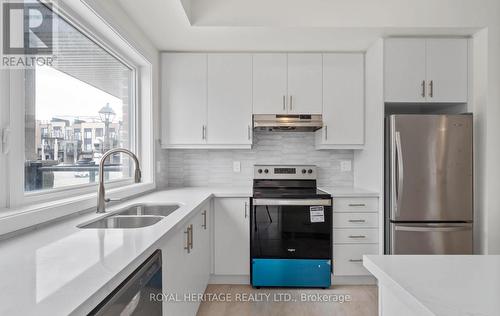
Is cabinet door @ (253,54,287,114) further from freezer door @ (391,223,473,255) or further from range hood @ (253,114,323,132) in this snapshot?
freezer door @ (391,223,473,255)

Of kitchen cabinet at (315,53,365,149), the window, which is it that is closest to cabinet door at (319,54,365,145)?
kitchen cabinet at (315,53,365,149)

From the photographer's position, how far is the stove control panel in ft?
10.2

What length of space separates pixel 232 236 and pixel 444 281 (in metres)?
2.02

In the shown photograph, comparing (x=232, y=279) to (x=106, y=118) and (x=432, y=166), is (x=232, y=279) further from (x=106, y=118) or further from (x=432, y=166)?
(x=432, y=166)

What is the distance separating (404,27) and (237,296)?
2.65 m

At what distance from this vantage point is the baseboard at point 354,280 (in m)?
2.64

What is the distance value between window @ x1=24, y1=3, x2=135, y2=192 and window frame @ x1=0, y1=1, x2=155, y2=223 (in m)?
0.04

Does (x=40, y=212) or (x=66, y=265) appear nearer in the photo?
(x=66, y=265)

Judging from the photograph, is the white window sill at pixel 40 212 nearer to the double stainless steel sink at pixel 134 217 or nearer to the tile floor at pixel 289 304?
the double stainless steel sink at pixel 134 217

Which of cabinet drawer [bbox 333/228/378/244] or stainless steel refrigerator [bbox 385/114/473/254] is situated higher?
stainless steel refrigerator [bbox 385/114/473/254]

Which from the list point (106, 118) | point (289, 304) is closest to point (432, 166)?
point (289, 304)

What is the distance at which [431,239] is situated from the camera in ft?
7.62

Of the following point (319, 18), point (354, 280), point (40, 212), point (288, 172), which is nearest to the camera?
point (40, 212)

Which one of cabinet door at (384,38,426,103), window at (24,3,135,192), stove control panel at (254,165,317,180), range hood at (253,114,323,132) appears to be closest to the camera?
window at (24,3,135,192)
